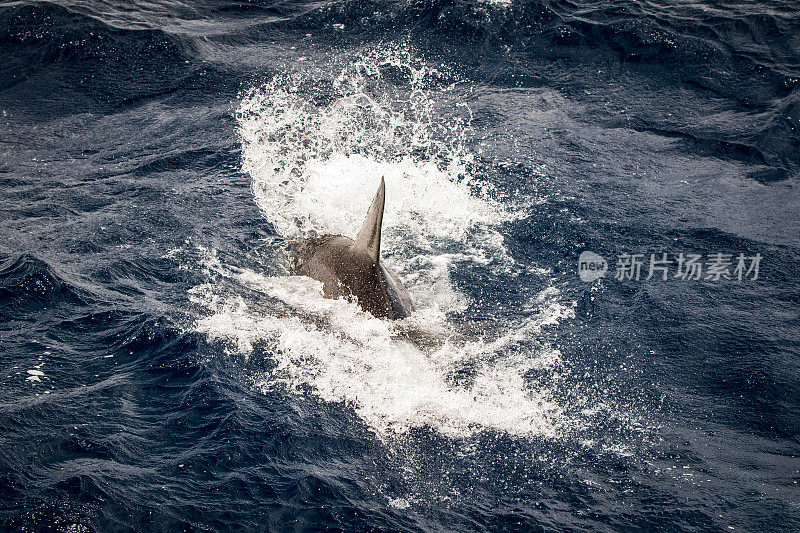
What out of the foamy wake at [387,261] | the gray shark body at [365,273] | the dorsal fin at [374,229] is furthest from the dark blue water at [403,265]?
the dorsal fin at [374,229]

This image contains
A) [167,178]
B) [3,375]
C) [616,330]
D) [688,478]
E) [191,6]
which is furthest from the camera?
[191,6]

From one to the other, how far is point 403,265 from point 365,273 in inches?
65.1

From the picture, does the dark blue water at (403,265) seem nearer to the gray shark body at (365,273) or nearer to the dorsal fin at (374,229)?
the gray shark body at (365,273)

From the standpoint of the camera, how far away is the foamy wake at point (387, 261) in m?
8.00

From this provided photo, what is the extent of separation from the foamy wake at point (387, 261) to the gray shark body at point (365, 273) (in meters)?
0.15

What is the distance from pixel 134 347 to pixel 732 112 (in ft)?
36.7

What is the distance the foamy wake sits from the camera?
26.2 feet

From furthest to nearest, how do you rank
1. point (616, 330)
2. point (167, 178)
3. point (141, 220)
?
point (167, 178)
point (141, 220)
point (616, 330)

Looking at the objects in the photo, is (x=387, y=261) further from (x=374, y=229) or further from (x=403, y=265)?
(x=374, y=229)

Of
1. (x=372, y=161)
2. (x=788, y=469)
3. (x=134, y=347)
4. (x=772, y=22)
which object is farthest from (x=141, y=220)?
(x=772, y=22)

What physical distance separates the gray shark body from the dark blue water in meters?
0.27

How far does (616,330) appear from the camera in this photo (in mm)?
9273

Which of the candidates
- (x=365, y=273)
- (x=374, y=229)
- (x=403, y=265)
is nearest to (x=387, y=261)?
(x=403, y=265)

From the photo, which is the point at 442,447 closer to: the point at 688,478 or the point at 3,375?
the point at 688,478
